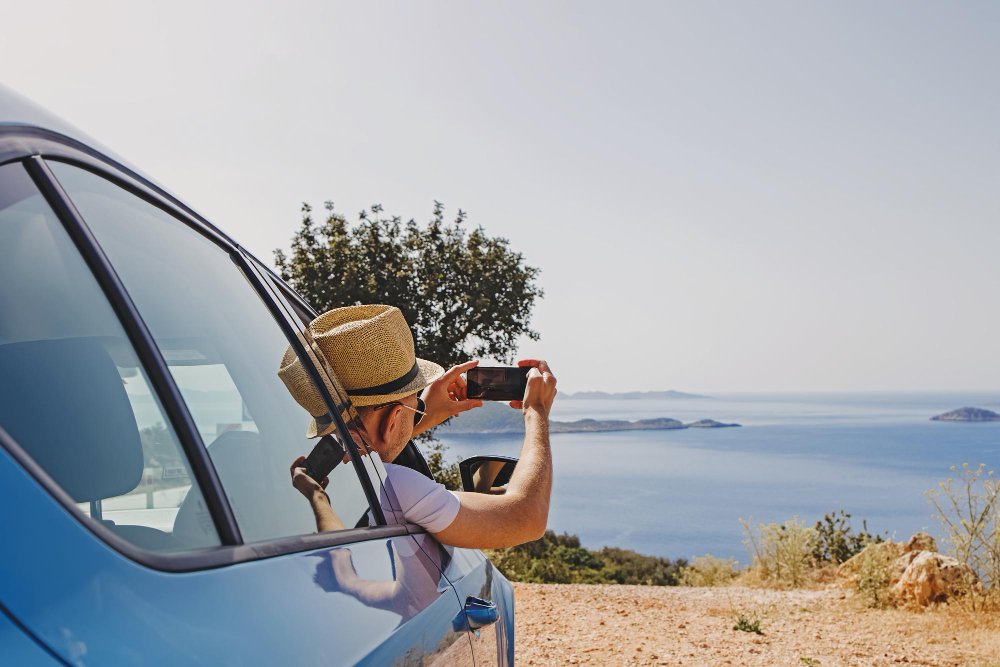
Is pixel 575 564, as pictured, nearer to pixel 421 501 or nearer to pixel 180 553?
pixel 421 501

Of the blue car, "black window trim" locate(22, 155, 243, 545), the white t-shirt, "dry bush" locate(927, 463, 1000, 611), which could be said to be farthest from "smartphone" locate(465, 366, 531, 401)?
"dry bush" locate(927, 463, 1000, 611)

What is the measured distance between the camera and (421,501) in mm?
1966

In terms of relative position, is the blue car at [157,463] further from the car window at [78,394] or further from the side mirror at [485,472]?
the side mirror at [485,472]

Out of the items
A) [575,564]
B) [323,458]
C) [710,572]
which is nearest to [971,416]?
[575,564]

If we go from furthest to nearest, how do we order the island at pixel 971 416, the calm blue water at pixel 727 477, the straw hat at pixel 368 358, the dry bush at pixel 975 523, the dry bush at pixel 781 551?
the island at pixel 971 416, the calm blue water at pixel 727 477, the dry bush at pixel 781 551, the dry bush at pixel 975 523, the straw hat at pixel 368 358

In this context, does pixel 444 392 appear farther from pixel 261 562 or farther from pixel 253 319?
pixel 261 562

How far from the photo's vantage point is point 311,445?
1.65 meters

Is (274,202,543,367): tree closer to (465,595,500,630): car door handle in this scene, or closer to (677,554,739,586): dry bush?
(677,554,739,586): dry bush

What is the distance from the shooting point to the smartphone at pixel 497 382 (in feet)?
7.99

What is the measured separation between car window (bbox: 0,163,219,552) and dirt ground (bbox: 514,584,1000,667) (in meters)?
5.48

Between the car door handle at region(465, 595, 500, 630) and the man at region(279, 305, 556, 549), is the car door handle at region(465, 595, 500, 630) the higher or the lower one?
the lower one

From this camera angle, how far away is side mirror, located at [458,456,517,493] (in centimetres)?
232

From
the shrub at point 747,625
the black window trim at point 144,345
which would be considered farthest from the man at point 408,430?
the shrub at point 747,625

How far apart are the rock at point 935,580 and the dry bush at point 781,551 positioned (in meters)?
A: 2.46
